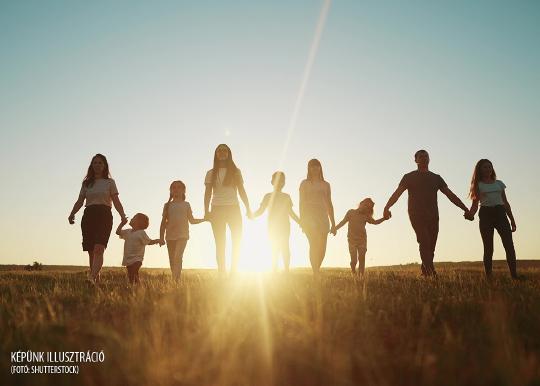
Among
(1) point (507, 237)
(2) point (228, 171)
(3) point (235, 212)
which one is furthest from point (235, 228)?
(1) point (507, 237)

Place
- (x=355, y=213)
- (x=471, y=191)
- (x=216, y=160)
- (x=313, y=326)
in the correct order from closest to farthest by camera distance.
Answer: (x=313, y=326)
(x=216, y=160)
(x=471, y=191)
(x=355, y=213)

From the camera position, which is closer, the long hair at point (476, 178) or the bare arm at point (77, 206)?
the bare arm at point (77, 206)

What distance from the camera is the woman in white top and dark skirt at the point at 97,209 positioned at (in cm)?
945

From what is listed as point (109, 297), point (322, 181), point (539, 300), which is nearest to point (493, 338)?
point (539, 300)

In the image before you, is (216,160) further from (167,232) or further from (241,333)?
(241,333)

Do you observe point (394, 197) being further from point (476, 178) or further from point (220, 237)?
point (220, 237)

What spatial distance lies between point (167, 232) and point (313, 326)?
7706 millimetres

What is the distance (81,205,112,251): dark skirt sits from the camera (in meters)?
9.43

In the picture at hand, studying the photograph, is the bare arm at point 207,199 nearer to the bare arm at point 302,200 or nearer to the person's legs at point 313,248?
the bare arm at point 302,200

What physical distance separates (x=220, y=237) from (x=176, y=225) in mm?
1333

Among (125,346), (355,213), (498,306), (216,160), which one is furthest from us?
(355,213)

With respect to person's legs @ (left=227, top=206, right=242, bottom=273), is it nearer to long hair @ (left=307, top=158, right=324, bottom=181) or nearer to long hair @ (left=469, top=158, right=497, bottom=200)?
long hair @ (left=307, top=158, right=324, bottom=181)

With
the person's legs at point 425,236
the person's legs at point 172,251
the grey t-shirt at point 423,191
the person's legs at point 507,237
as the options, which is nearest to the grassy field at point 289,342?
the person's legs at point 425,236

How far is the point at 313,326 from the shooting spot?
362 cm
